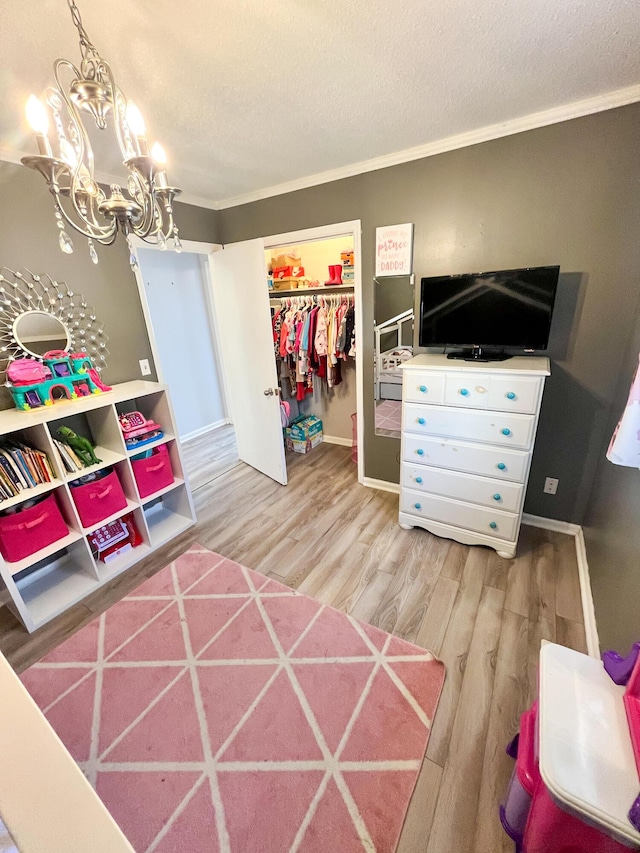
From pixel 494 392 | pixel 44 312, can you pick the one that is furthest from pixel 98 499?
pixel 494 392

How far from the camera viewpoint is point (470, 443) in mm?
1974

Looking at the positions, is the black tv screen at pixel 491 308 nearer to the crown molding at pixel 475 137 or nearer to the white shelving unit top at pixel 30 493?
the crown molding at pixel 475 137

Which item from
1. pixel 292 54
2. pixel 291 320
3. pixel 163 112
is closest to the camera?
pixel 292 54

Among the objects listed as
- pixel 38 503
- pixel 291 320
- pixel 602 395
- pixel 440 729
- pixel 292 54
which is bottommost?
pixel 440 729

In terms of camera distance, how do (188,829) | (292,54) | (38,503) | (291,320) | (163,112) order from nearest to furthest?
(188,829) → (292,54) → (163,112) → (38,503) → (291,320)

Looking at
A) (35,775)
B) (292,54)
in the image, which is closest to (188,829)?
(35,775)

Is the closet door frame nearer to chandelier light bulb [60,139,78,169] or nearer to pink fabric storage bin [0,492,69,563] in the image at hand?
chandelier light bulb [60,139,78,169]

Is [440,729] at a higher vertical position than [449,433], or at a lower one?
lower

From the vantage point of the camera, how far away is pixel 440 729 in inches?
51.0

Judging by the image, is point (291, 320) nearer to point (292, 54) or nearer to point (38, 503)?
point (292, 54)

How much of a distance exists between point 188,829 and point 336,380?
10.0 ft

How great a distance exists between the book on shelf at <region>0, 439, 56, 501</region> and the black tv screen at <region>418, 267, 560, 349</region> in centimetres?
227

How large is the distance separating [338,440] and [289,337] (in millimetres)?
1278

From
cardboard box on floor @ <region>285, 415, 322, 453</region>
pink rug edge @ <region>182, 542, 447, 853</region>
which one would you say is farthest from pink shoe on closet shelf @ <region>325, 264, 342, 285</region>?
pink rug edge @ <region>182, 542, 447, 853</region>
